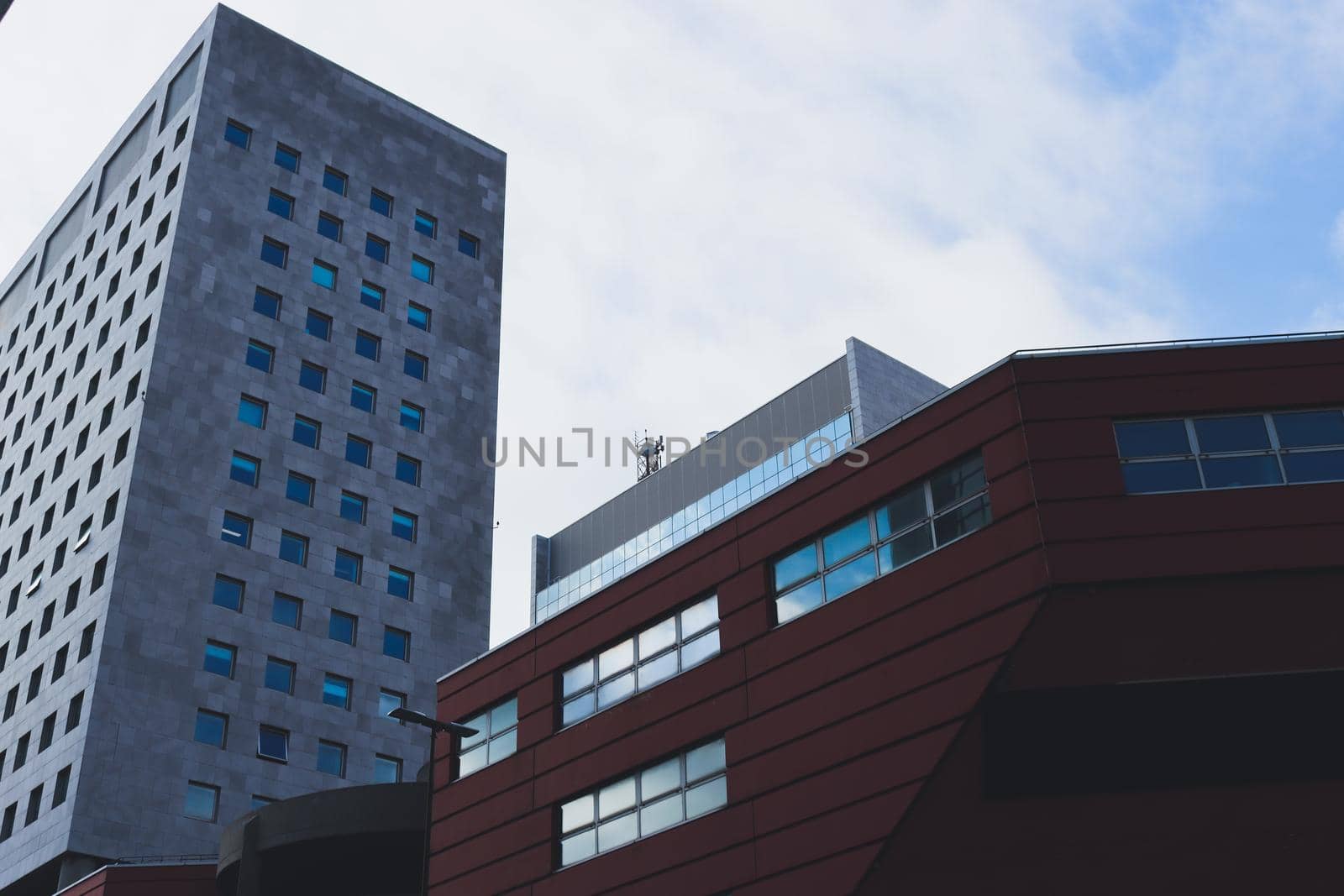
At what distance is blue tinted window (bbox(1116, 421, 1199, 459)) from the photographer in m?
25.4

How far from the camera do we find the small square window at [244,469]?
63938mm

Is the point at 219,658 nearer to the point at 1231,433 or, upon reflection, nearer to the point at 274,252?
the point at 274,252

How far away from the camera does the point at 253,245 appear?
69.9 m

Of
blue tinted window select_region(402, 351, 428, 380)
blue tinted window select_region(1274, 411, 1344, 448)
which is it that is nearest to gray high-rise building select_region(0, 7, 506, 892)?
→ blue tinted window select_region(402, 351, 428, 380)

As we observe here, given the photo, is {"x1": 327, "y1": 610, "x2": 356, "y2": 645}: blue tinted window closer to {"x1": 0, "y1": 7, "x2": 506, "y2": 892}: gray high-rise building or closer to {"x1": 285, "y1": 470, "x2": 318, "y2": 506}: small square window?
{"x1": 0, "y1": 7, "x2": 506, "y2": 892}: gray high-rise building

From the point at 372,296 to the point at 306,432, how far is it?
9.54 meters

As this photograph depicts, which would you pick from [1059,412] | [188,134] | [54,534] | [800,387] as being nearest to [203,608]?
[54,534]

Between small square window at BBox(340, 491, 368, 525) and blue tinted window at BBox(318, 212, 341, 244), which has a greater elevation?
blue tinted window at BBox(318, 212, 341, 244)

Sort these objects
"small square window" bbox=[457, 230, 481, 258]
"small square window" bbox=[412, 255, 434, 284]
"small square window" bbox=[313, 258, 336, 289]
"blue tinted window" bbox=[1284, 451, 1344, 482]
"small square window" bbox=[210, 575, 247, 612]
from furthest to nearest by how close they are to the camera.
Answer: "small square window" bbox=[457, 230, 481, 258] < "small square window" bbox=[412, 255, 434, 284] < "small square window" bbox=[313, 258, 336, 289] < "small square window" bbox=[210, 575, 247, 612] < "blue tinted window" bbox=[1284, 451, 1344, 482]

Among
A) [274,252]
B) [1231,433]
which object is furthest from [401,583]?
[1231,433]

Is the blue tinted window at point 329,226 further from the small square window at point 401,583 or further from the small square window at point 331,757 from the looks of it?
the small square window at point 331,757

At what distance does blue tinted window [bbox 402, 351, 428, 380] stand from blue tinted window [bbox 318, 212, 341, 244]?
23.6ft

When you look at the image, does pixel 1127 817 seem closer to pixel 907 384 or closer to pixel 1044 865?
pixel 1044 865

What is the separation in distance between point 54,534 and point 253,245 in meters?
16.7
